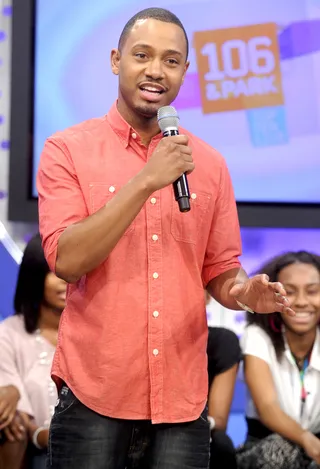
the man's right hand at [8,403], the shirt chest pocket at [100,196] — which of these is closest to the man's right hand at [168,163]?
the shirt chest pocket at [100,196]

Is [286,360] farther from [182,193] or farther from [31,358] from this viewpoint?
[182,193]

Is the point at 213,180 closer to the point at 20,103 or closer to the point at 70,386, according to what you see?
the point at 70,386

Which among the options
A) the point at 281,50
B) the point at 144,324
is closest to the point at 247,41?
the point at 281,50

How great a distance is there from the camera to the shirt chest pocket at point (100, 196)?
64.6 inches

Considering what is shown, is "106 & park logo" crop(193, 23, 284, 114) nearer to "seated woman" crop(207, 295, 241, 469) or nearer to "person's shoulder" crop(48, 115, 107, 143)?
"seated woman" crop(207, 295, 241, 469)

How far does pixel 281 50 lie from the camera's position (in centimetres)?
371

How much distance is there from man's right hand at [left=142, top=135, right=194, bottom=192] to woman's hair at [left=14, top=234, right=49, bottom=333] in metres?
1.61

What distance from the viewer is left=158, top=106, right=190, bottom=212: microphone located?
1488mm

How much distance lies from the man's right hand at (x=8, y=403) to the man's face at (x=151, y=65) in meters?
1.41

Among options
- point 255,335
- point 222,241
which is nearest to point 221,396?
point 255,335

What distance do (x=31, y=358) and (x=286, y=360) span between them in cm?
100

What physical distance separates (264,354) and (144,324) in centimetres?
153

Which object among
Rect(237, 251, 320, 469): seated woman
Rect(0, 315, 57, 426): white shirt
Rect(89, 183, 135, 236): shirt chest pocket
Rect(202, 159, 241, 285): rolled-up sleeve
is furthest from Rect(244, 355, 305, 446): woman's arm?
Rect(89, 183, 135, 236): shirt chest pocket

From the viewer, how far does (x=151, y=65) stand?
1.66 meters
